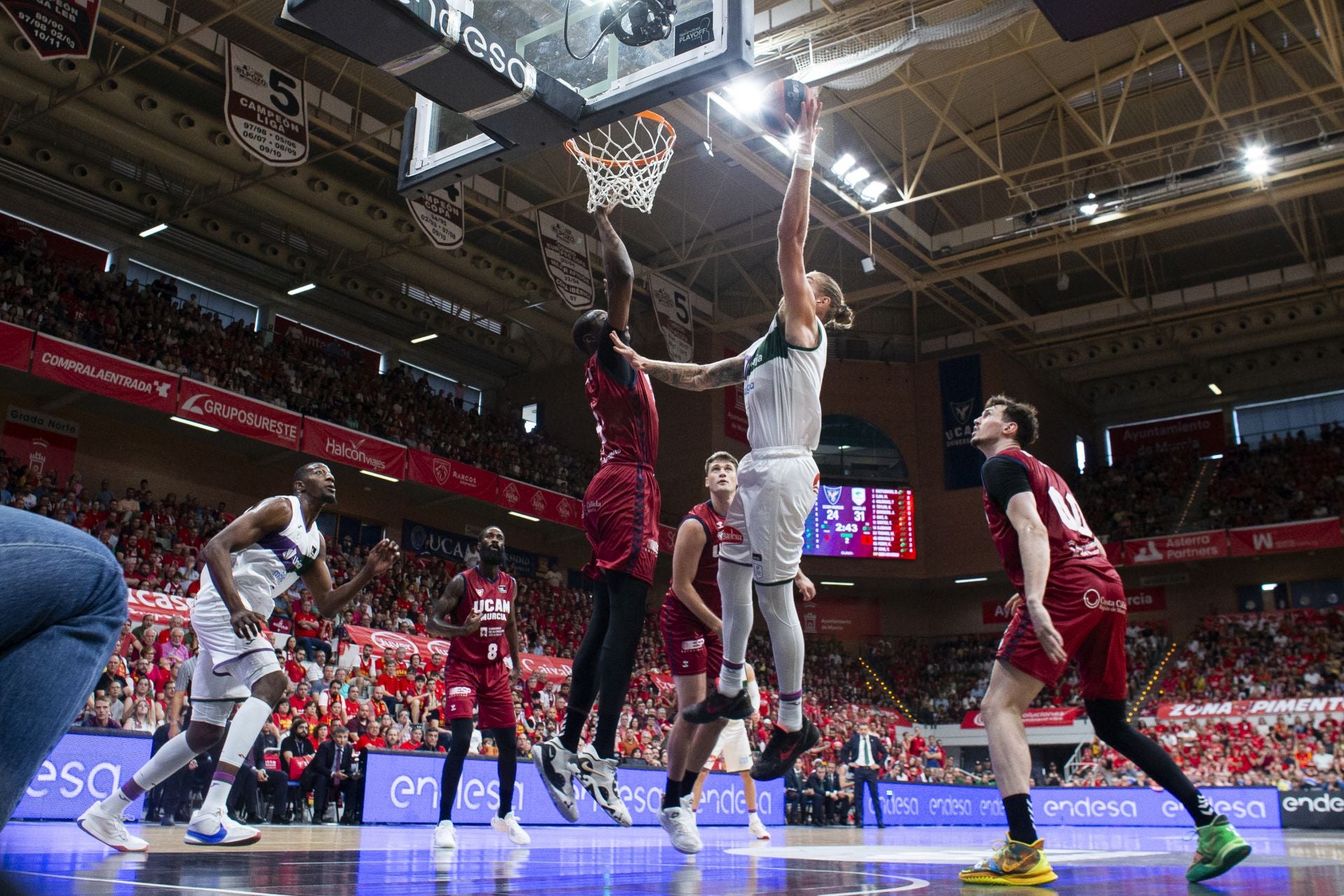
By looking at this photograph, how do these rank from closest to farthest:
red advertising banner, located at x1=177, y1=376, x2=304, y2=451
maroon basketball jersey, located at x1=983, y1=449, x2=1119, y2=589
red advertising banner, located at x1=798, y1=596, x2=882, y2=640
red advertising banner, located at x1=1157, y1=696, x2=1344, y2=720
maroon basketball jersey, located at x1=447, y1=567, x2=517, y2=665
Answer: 1. maroon basketball jersey, located at x1=983, y1=449, x2=1119, y2=589
2. maroon basketball jersey, located at x1=447, y1=567, x2=517, y2=665
3. red advertising banner, located at x1=177, y1=376, x2=304, y2=451
4. red advertising banner, located at x1=1157, y1=696, x2=1344, y2=720
5. red advertising banner, located at x1=798, y1=596, x2=882, y2=640

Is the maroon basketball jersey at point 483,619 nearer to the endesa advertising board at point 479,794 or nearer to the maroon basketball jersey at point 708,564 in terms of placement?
the maroon basketball jersey at point 708,564

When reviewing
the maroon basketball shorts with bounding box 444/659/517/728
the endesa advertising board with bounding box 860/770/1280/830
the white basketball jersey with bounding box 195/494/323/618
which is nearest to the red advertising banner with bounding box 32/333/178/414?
the maroon basketball shorts with bounding box 444/659/517/728

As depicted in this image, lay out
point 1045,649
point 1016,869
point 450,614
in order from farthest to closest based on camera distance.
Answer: point 450,614 → point 1045,649 → point 1016,869

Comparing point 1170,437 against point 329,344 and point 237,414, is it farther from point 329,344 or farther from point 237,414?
point 237,414

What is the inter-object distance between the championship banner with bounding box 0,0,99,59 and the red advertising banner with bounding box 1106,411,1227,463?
1227 inches

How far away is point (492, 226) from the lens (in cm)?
2455

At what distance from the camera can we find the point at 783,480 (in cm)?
459

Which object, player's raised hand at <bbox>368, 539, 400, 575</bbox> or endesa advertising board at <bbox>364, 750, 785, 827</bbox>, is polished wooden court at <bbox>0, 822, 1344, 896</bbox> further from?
endesa advertising board at <bbox>364, 750, 785, 827</bbox>

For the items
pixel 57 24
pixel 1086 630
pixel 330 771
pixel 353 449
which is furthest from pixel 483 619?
pixel 353 449

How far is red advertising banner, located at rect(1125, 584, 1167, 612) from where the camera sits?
32281 mm

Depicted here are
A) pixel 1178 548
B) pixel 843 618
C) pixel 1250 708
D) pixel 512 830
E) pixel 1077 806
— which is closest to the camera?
pixel 512 830

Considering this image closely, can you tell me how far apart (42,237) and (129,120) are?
9.56 feet

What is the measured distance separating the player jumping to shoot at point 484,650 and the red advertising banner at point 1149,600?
28.6m

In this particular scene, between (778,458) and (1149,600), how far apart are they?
31.6m
